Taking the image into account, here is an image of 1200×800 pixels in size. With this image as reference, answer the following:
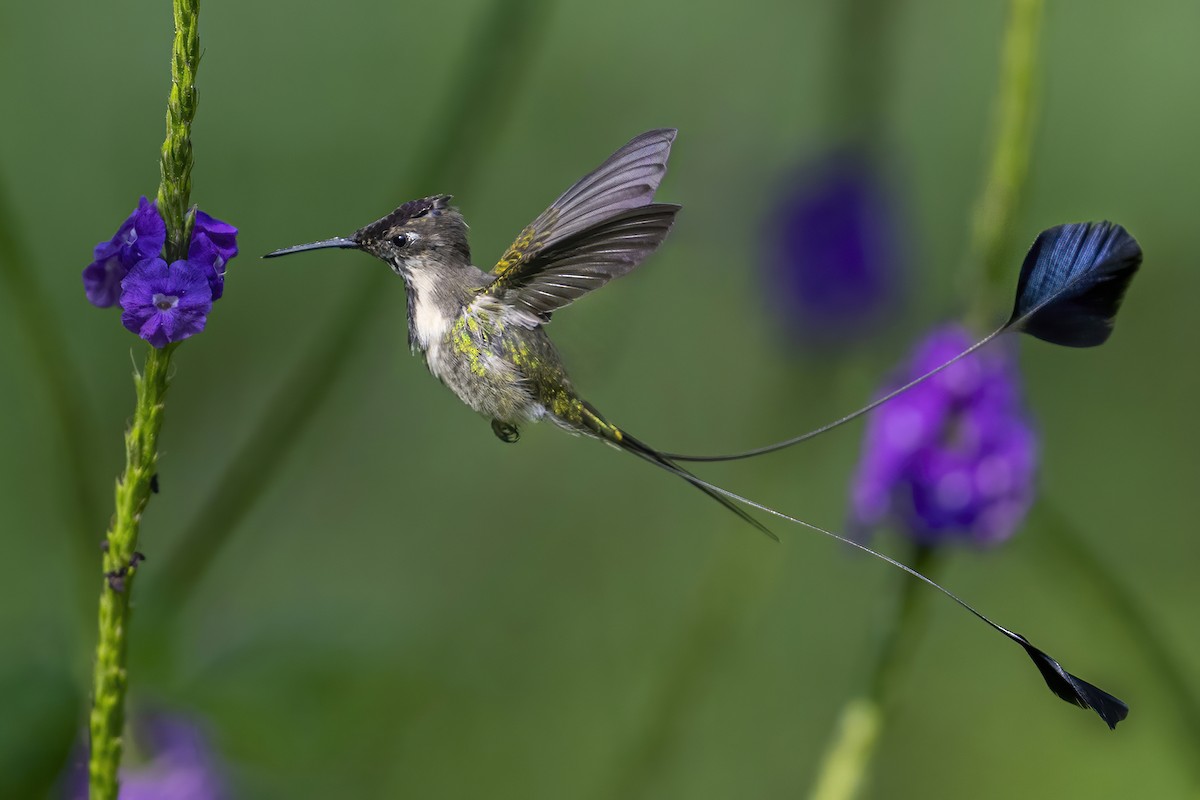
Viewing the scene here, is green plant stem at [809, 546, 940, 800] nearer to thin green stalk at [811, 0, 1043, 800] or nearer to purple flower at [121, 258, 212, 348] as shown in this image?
thin green stalk at [811, 0, 1043, 800]

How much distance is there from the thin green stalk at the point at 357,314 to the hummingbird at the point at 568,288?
40.3 inches

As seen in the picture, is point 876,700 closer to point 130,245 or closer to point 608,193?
point 608,193

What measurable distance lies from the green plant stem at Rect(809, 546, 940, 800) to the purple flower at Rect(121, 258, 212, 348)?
156 centimetres

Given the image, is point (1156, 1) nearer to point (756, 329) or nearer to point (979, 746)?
Answer: point (756, 329)

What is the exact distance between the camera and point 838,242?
3.49 meters

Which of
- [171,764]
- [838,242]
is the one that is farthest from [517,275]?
[838,242]

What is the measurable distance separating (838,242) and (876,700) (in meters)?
1.52

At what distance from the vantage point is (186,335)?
3.49 ft

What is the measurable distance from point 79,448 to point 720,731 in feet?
9.16

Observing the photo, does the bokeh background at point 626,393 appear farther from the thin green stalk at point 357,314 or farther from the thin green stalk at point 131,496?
the thin green stalk at point 131,496

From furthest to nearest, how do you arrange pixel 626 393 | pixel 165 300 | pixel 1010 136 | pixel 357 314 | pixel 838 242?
pixel 626 393 → pixel 838 242 → pixel 357 314 → pixel 1010 136 → pixel 165 300

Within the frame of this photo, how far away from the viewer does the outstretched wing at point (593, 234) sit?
106 cm

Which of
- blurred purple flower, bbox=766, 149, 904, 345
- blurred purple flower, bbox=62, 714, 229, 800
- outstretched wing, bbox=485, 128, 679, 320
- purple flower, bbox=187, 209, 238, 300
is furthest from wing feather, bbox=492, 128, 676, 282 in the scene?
blurred purple flower, bbox=766, 149, 904, 345

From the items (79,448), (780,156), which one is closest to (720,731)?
(780,156)
